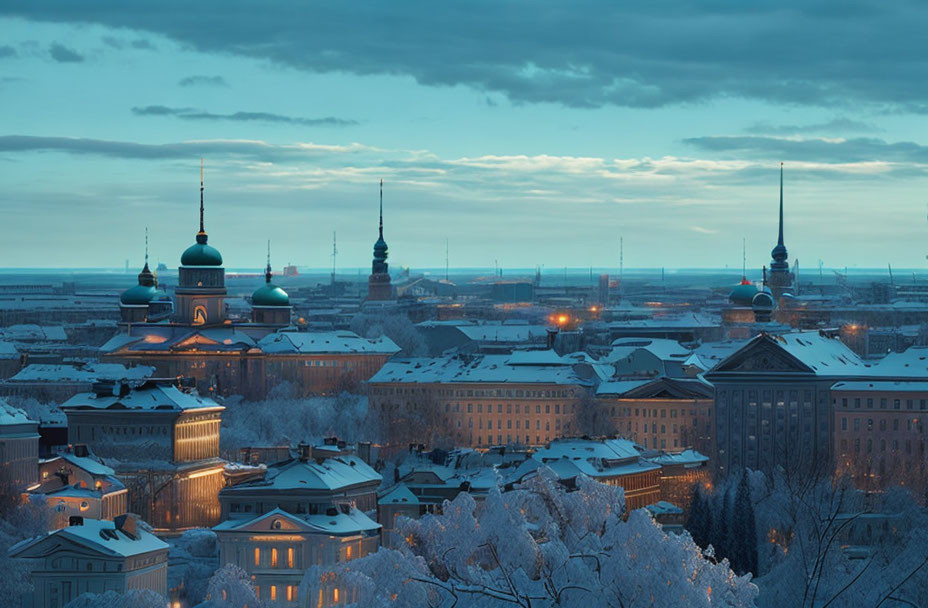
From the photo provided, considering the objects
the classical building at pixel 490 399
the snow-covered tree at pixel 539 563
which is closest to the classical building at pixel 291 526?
the snow-covered tree at pixel 539 563

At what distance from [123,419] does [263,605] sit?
39956mm

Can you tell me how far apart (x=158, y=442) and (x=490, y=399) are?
120ft

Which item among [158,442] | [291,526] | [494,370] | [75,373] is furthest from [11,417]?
[75,373]

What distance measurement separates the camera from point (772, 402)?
126 metres

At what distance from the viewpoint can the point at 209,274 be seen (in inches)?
6905

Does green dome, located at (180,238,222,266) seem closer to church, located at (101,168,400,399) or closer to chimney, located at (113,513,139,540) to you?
church, located at (101,168,400,399)

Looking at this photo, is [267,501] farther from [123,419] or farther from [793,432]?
[793,432]

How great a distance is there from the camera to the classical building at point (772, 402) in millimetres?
123375

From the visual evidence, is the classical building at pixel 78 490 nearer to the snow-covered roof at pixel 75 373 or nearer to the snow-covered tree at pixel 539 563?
the snow-covered tree at pixel 539 563

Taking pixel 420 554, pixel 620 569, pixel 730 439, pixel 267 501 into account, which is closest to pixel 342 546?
pixel 267 501

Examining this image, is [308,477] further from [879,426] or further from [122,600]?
[879,426]

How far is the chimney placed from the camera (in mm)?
79562

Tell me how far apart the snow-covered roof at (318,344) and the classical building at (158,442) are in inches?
1839

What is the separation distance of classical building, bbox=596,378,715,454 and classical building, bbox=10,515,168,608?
57.7 metres
